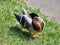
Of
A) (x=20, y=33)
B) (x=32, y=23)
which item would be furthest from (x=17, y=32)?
(x=32, y=23)

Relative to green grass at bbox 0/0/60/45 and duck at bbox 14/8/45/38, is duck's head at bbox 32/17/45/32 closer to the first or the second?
duck at bbox 14/8/45/38

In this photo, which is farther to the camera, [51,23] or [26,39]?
[51,23]

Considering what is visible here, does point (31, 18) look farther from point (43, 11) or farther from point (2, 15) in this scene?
point (43, 11)

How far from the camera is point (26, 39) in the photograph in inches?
263

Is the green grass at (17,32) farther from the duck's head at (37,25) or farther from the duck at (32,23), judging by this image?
the duck's head at (37,25)

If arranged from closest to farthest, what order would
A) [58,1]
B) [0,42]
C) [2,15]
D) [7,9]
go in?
[0,42]
[2,15]
[7,9]
[58,1]

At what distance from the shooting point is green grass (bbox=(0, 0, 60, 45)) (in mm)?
6538

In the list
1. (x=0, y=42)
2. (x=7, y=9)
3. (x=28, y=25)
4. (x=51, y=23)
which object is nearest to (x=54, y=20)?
(x=51, y=23)

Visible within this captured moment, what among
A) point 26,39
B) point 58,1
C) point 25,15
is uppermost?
point 25,15

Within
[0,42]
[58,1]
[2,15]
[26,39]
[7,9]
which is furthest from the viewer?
[58,1]

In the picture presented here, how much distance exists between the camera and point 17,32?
685 centimetres

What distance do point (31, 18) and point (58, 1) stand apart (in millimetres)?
3171

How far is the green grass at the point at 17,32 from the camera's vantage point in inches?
257

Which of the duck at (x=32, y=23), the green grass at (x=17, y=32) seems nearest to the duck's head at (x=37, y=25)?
the duck at (x=32, y=23)
